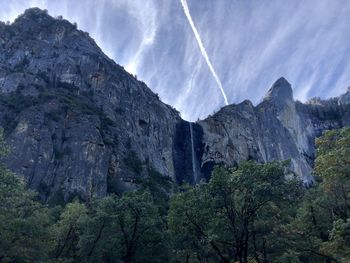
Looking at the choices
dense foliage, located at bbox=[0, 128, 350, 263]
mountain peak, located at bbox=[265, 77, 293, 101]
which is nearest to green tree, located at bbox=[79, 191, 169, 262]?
dense foliage, located at bbox=[0, 128, 350, 263]

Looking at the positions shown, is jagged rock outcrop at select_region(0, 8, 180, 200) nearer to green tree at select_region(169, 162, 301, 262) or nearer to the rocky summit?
the rocky summit

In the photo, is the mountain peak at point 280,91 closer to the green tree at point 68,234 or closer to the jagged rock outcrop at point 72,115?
the jagged rock outcrop at point 72,115

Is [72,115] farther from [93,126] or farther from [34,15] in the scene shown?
[34,15]

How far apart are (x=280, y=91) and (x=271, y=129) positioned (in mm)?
33561

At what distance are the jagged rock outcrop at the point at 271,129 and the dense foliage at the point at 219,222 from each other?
8793 cm

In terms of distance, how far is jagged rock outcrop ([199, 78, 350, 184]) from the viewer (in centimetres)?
12375

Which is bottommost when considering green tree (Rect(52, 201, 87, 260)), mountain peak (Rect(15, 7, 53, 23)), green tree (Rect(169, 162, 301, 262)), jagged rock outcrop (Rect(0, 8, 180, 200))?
green tree (Rect(169, 162, 301, 262))

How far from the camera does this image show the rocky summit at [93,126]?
237 feet

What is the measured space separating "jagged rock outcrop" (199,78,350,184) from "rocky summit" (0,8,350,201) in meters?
0.50

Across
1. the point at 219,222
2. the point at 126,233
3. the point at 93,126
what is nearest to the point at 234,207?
the point at 219,222

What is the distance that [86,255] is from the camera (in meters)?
30.4

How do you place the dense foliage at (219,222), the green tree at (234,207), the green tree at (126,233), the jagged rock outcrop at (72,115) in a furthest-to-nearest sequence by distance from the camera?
the jagged rock outcrop at (72,115), the green tree at (126,233), the green tree at (234,207), the dense foliage at (219,222)

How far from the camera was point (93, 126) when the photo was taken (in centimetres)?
8250

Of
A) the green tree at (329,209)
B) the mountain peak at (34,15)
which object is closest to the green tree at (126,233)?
the green tree at (329,209)
